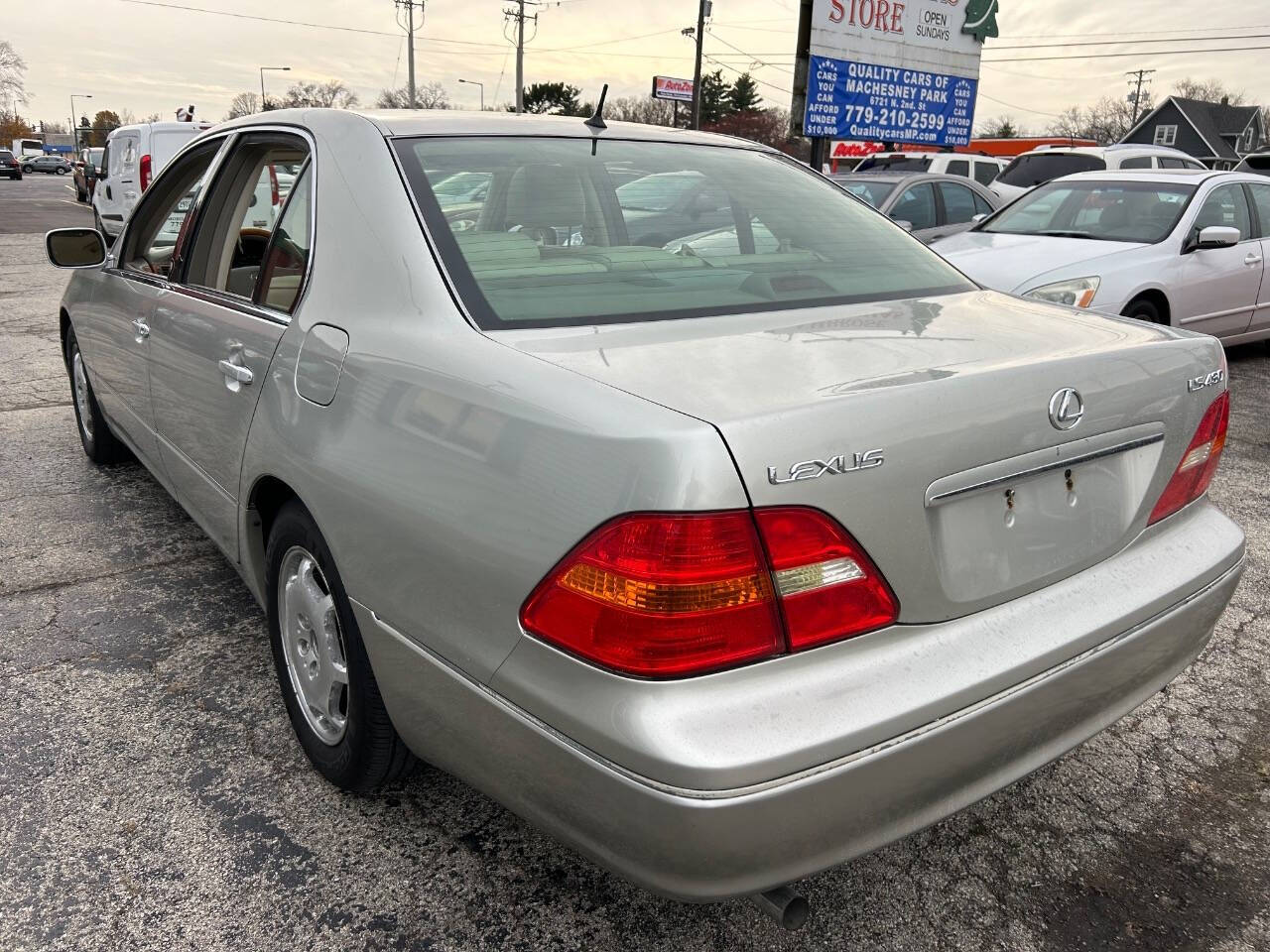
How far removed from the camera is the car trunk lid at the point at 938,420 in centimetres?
153

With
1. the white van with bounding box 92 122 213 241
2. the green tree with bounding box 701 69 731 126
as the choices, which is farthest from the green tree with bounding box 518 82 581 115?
the white van with bounding box 92 122 213 241

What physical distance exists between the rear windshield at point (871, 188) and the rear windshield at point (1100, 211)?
91.1 inches

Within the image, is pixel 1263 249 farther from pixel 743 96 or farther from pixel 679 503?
pixel 743 96

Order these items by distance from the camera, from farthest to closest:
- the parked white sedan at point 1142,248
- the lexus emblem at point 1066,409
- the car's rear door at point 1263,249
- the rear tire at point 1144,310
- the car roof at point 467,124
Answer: the car's rear door at point 1263,249, the rear tire at point 1144,310, the parked white sedan at point 1142,248, the car roof at point 467,124, the lexus emblem at point 1066,409

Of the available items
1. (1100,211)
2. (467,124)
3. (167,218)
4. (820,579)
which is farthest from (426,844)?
(1100,211)

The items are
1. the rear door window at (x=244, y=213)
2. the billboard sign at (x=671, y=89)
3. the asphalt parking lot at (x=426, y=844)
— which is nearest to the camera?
the asphalt parking lot at (x=426, y=844)

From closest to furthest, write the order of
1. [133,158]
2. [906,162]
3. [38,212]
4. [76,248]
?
[76,248], [133,158], [906,162], [38,212]

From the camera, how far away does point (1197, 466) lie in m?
2.21

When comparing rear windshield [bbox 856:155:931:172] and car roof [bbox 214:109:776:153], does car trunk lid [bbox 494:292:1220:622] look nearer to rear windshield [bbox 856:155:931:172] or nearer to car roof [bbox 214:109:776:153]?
car roof [bbox 214:109:776:153]

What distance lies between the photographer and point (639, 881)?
5.10 ft

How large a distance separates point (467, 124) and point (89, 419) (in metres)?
3.11

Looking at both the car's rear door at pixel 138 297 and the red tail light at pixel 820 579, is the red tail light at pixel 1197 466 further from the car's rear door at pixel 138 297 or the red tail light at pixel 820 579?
the car's rear door at pixel 138 297

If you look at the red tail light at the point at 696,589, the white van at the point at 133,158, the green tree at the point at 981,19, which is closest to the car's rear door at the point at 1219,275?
the red tail light at the point at 696,589

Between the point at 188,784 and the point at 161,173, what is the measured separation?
228 cm
